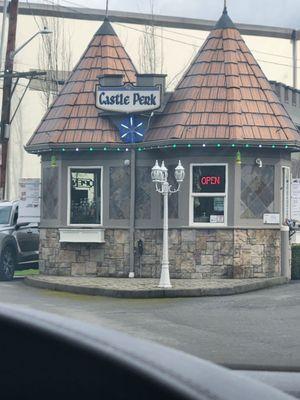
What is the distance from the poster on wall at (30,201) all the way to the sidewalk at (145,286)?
1.86 meters

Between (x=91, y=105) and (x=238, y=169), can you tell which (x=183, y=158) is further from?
(x=91, y=105)

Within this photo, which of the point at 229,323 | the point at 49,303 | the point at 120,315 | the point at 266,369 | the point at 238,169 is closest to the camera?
the point at 266,369

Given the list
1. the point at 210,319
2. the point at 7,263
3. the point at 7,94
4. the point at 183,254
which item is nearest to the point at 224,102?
the point at 183,254

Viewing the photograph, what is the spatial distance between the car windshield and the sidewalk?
1.74 meters

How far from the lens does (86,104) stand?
67.1ft

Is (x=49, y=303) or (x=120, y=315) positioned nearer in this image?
(x=120, y=315)

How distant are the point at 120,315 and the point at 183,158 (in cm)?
616

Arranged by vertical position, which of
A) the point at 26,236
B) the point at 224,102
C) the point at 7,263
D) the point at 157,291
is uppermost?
the point at 224,102

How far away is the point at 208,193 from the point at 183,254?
55.4 inches

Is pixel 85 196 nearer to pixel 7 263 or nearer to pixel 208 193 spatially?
pixel 7 263

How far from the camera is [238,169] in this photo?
18875 mm

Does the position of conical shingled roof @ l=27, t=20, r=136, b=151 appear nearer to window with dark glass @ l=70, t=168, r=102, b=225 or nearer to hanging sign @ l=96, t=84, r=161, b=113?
hanging sign @ l=96, t=84, r=161, b=113

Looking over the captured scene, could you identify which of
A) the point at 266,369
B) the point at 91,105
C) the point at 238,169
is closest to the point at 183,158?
the point at 238,169

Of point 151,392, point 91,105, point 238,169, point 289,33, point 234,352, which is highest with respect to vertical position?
point 289,33
